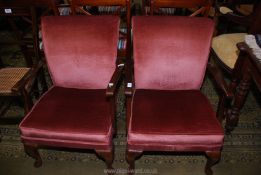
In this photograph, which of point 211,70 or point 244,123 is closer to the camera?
point 211,70

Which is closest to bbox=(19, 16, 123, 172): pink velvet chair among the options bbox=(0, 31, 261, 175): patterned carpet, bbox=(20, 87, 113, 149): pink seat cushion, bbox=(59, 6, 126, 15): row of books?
bbox=(20, 87, 113, 149): pink seat cushion

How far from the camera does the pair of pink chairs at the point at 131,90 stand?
1488 millimetres

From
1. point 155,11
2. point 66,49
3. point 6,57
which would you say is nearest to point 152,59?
point 66,49

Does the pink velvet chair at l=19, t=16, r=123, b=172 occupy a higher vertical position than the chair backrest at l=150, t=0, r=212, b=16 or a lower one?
lower

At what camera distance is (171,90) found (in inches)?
71.9

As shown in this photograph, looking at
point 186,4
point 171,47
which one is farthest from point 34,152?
point 186,4

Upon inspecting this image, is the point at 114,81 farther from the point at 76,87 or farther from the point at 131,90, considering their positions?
the point at 76,87

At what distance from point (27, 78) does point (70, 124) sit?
0.46 metres

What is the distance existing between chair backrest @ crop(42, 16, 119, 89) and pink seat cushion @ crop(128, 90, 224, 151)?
0.40 metres

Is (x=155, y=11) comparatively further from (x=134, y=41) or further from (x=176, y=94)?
(x=176, y=94)

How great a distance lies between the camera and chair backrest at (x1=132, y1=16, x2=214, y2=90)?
170cm

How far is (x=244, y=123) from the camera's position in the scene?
2.20 metres

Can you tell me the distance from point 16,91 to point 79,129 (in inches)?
18.4

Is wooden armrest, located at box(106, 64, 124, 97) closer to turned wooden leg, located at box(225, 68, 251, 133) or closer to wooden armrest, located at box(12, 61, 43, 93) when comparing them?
wooden armrest, located at box(12, 61, 43, 93)
